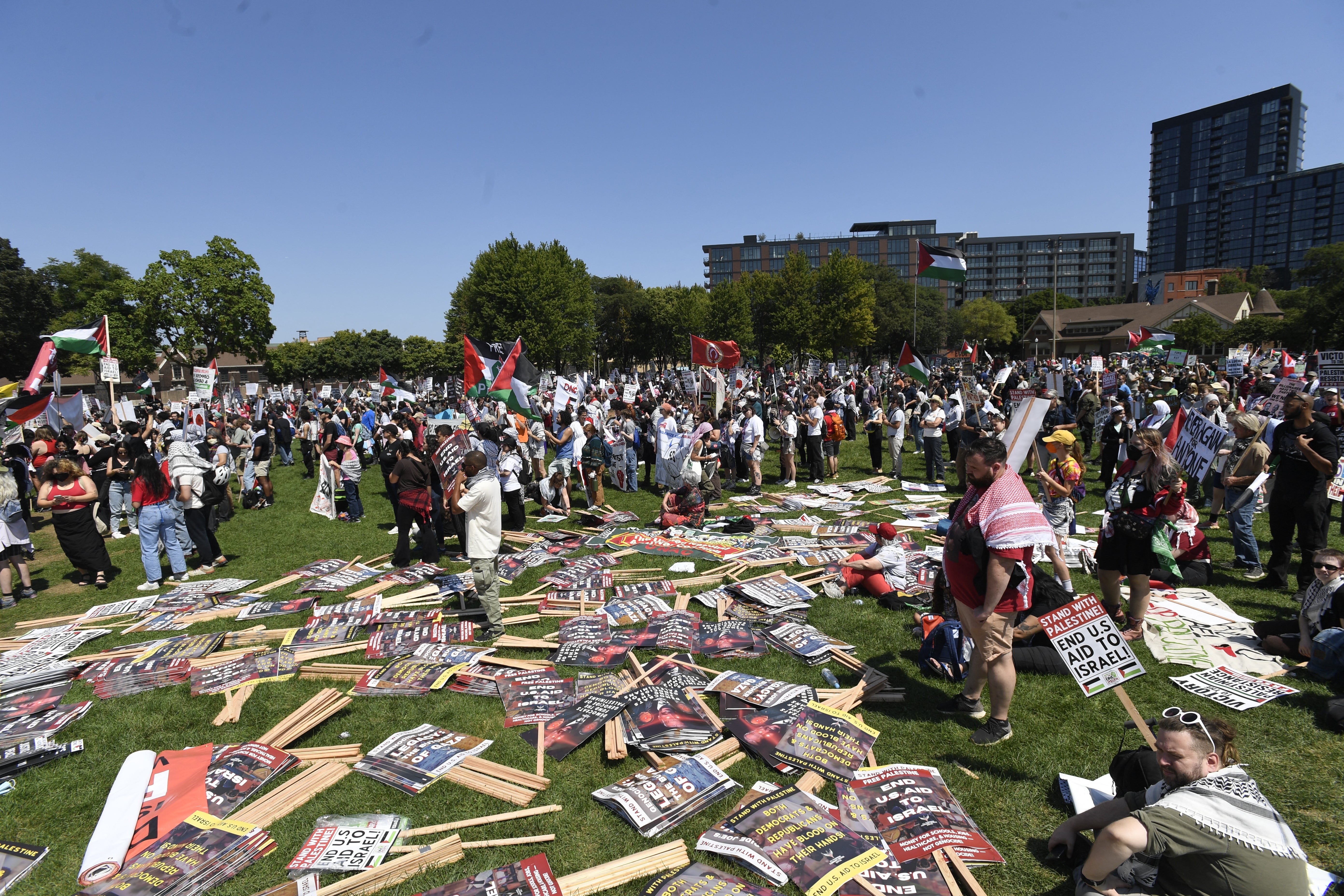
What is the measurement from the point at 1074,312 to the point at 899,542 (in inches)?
4865

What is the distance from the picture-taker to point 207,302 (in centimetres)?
4966

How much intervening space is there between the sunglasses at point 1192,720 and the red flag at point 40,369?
66.9 ft

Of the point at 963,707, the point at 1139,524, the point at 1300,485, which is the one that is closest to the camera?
the point at 963,707

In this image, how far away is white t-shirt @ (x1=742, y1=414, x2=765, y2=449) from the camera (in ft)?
50.2

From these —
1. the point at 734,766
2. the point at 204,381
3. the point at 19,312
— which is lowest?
the point at 734,766

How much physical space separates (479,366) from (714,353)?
8.28m

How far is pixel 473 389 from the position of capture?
46.1 feet

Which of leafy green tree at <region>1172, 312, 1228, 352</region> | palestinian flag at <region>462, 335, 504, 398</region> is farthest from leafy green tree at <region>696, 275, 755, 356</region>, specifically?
palestinian flag at <region>462, 335, 504, 398</region>

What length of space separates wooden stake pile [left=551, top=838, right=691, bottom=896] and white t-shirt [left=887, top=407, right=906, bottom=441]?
12897mm

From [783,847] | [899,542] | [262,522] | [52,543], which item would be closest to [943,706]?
[783,847]

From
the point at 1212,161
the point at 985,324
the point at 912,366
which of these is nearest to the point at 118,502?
the point at 912,366

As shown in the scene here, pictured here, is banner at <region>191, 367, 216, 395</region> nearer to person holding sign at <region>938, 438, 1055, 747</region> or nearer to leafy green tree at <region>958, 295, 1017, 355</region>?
person holding sign at <region>938, 438, 1055, 747</region>

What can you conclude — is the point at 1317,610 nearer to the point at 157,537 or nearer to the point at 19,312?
Result: the point at 157,537

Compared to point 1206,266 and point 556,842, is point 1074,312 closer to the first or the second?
point 1206,266
